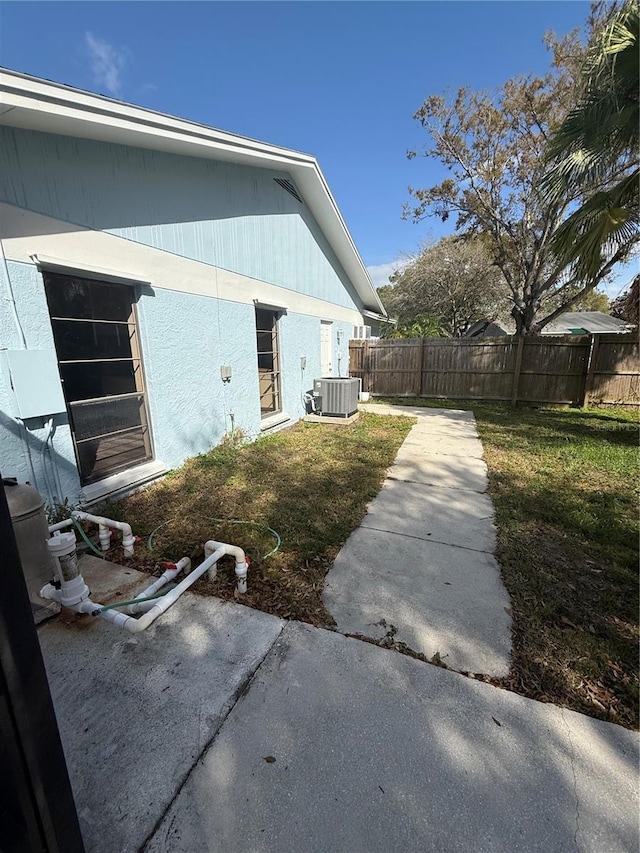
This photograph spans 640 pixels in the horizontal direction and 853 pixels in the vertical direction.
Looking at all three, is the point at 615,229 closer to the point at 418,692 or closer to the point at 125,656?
the point at 418,692

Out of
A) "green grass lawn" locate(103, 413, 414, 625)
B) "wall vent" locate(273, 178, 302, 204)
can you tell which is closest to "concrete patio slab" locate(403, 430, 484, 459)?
"green grass lawn" locate(103, 413, 414, 625)

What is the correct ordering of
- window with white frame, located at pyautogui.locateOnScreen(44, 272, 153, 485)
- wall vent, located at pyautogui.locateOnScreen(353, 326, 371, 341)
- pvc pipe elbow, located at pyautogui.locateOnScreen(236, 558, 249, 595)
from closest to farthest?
pvc pipe elbow, located at pyautogui.locateOnScreen(236, 558, 249, 595) → window with white frame, located at pyautogui.locateOnScreen(44, 272, 153, 485) → wall vent, located at pyautogui.locateOnScreen(353, 326, 371, 341)

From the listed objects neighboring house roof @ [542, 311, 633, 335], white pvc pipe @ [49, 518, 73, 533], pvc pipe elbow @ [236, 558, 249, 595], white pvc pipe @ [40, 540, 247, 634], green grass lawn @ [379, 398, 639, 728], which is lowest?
green grass lawn @ [379, 398, 639, 728]

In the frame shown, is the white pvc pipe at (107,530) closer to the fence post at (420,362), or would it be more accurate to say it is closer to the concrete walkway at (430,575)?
the concrete walkway at (430,575)

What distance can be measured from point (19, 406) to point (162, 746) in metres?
2.84

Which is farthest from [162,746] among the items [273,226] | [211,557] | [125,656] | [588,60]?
[588,60]

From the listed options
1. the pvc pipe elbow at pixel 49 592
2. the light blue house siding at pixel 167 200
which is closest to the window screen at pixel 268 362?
the light blue house siding at pixel 167 200

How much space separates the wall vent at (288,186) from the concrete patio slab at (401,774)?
7.91 metres

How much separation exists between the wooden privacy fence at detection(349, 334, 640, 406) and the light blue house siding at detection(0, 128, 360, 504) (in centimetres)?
487

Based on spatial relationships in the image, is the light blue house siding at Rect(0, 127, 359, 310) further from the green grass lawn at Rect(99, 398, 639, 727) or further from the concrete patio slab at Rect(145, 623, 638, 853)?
the concrete patio slab at Rect(145, 623, 638, 853)

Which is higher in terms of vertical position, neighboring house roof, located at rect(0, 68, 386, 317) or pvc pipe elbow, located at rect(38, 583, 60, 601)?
neighboring house roof, located at rect(0, 68, 386, 317)

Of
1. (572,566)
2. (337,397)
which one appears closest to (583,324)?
(337,397)

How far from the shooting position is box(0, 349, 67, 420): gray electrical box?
9.96ft

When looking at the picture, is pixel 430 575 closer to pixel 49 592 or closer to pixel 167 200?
pixel 49 592
